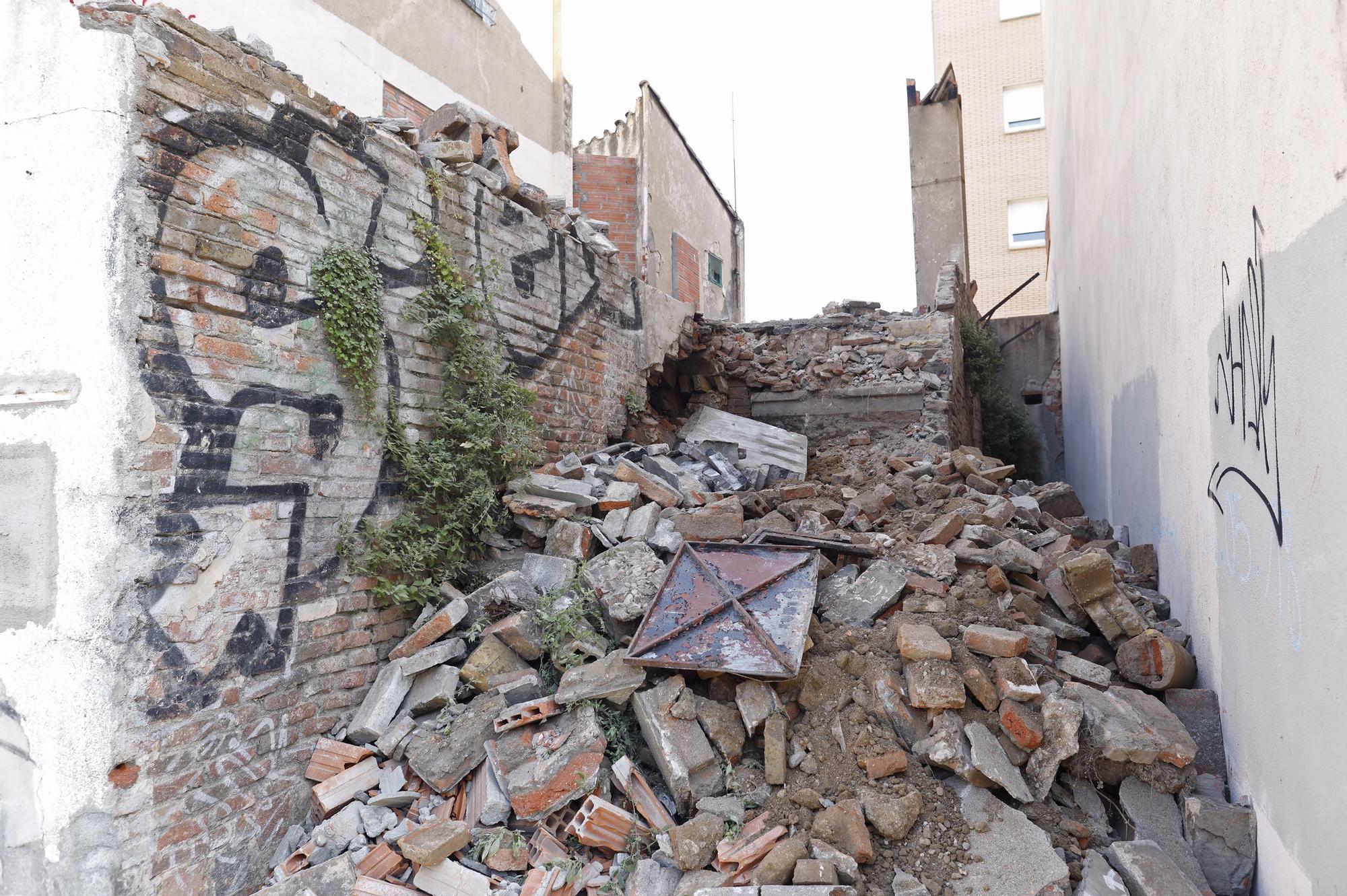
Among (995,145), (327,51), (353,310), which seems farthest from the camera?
(995,145)

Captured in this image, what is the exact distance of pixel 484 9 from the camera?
9.59 meters

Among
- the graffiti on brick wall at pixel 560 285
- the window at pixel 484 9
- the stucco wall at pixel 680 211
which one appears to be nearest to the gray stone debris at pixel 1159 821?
the graffiti on brick wall at pixel 560 285

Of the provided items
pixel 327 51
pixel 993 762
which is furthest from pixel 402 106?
pixel 993 762

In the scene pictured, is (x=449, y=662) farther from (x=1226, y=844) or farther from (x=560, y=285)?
(x=1226, y=844)

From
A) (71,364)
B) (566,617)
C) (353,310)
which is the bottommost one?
(566,617)

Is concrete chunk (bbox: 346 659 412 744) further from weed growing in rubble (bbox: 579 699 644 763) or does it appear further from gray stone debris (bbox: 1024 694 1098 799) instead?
gray stone debris (bbox: 1024 694 1098 799)

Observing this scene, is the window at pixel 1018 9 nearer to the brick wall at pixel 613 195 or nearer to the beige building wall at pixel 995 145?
the beige building wall at pixel 995 145

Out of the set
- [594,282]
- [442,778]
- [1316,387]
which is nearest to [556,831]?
[442,778]

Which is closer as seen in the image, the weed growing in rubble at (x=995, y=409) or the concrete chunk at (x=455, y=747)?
the concrete chunk at (x=455, y=747)

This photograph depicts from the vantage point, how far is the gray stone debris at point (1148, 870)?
2.52 meters

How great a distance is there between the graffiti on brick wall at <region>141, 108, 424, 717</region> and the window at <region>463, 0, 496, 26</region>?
6.73 metres

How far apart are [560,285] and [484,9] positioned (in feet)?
19.8

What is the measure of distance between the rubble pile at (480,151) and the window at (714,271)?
10646 mm

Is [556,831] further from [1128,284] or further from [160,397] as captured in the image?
[1128,284]
